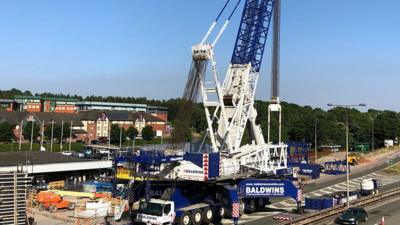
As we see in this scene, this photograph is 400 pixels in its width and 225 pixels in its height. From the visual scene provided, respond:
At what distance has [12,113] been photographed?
15412 centimetres

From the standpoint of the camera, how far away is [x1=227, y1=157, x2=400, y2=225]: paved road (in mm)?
40112

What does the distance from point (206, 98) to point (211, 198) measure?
442 inches

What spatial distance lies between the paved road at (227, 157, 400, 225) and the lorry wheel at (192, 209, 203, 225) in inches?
116

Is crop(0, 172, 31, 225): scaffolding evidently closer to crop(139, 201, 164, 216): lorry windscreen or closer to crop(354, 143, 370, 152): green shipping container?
crop(139, 201, 164, 216): lorry windscreen

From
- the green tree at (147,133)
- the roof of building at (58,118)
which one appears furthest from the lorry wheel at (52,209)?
the green tree at (147,133)

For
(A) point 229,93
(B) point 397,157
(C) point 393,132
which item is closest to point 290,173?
(A) point 229,93

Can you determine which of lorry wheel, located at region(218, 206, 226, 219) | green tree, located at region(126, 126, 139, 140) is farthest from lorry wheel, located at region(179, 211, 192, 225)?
green tree, located at region(126, 126, 139, 140)

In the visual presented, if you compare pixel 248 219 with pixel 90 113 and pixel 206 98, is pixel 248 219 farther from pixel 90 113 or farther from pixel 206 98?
pixel 90 113

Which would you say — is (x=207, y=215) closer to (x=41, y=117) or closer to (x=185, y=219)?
(x=185, y=219)

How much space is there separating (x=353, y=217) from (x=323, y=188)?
27785 mm

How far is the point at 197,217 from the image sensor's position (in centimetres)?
3619

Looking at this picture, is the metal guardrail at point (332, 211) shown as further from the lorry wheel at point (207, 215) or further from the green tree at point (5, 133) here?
the green tree at point (5, 133)

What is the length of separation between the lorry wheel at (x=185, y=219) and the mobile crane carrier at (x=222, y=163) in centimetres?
7

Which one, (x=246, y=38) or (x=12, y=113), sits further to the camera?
(x=12, y=113)
